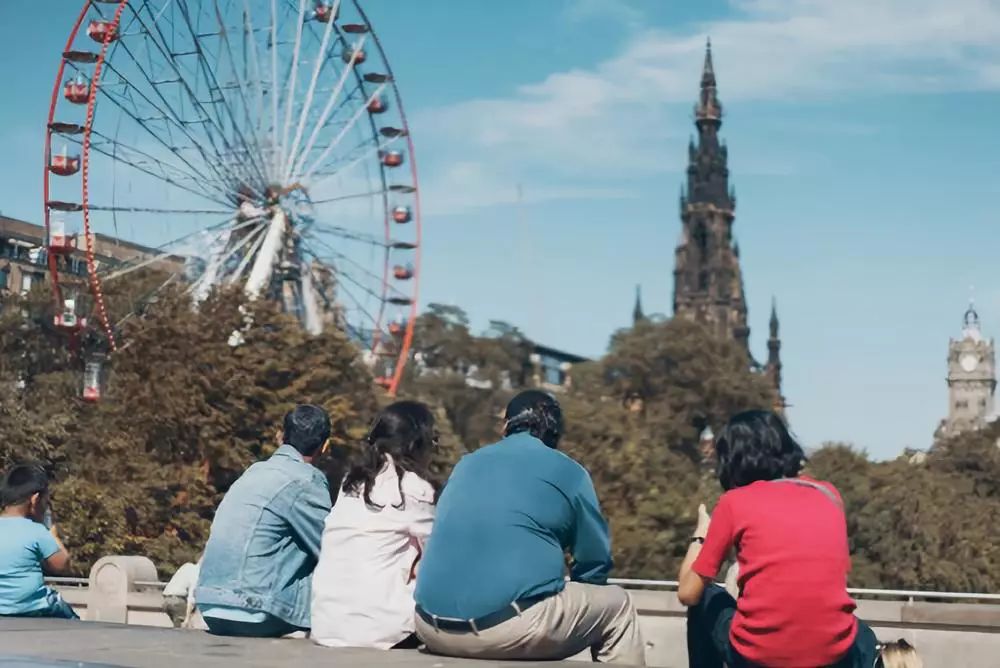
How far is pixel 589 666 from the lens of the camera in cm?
649

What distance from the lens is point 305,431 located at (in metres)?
8.27

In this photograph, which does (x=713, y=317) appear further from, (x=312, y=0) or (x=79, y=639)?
(x=79, y=639)

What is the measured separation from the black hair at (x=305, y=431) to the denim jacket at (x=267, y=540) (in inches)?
5.6

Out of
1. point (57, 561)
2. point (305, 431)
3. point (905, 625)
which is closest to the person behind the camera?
point (305, 431)

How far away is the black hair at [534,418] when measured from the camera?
722cm

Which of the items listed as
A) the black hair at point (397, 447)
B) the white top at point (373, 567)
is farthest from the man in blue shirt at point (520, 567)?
the black hair at point (397, 447)

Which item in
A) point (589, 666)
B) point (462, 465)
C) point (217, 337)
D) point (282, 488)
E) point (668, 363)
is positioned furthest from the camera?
point (668, 363)

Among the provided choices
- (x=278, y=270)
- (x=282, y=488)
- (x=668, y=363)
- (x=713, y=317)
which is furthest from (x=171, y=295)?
(x=713, y=317)

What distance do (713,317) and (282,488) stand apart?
448 ft

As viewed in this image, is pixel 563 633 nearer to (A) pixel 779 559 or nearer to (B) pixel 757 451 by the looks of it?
(A) pixel 779 559

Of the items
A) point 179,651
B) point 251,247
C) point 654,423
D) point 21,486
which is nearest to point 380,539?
point 179,651

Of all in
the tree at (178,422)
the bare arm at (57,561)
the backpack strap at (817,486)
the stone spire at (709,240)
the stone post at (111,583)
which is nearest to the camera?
the backpack strap at (817,486)

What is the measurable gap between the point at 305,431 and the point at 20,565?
7.04 feet

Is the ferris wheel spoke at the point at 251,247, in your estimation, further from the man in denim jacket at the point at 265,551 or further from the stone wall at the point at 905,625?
the man in denim jacket at the point at 265,551
